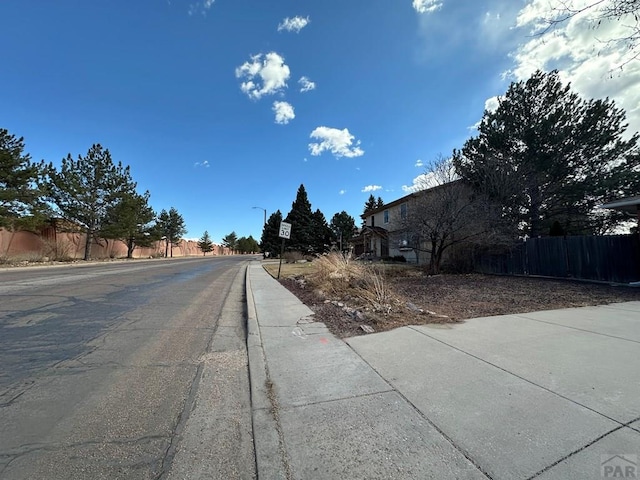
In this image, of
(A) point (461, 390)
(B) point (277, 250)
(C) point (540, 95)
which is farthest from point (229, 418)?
(B) point (277, 250)

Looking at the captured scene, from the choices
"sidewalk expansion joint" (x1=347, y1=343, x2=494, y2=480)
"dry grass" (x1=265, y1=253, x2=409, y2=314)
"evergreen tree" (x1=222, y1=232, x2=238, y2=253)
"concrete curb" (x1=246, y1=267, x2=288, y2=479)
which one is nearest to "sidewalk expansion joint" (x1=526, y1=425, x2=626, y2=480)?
"sidewalk expansion joint" (x1=347, y1=343, x2=494, y2=480)

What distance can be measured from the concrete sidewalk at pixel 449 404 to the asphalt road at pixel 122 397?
0.34m

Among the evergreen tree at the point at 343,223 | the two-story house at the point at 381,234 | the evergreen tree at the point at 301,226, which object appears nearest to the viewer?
the two-story house at the point at 381,234

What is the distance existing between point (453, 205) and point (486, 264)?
213 inches

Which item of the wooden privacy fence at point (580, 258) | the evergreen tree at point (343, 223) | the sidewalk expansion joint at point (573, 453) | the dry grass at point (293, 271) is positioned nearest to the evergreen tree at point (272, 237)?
the evergreen tree at point (343, 223)

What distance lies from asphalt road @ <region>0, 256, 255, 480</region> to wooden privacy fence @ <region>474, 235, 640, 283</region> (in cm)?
1445

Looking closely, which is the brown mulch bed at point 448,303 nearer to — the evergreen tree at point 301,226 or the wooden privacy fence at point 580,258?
the wooden privacy fence at point 580,258

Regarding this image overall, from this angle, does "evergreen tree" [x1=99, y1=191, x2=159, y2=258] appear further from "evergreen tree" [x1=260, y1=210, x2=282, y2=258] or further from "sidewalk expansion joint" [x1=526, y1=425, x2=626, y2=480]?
"sidewalk expansion joint" [x1=526, y1=425, x2=626, y2=480]

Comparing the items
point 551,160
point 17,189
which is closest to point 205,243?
point 17,189

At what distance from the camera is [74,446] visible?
2.41m

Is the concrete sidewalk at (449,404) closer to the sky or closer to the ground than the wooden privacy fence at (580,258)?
closer to the ground

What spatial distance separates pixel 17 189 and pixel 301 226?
24.2 metres

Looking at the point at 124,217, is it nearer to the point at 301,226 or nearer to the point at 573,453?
the point at 301,226

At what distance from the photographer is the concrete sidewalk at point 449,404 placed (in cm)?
212
